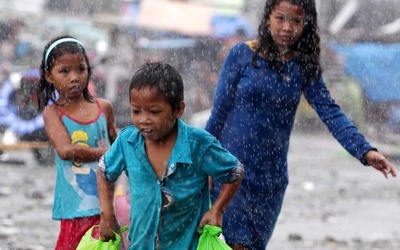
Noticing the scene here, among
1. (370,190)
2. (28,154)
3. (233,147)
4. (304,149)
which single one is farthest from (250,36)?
(233,147)

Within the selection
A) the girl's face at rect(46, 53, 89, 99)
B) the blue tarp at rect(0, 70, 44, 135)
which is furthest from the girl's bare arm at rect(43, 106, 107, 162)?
the blue tarp at rect(0, 70, 44, 135)

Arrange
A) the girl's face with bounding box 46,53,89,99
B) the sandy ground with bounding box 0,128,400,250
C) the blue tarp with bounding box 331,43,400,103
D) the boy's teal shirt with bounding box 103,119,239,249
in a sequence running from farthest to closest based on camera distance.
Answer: the blue tarp with bounding box 331,43,400,103, the sandy ground with bounding box 0,128,400,250, the girl's face with bounding box 46,53,89,99, the boy's teal shirt with bounding box 103,119,239,249

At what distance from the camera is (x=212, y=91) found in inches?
Result: 821

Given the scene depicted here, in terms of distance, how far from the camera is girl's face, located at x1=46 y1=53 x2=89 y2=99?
5.15 meters

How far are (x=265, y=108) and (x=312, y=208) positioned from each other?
5390 mm

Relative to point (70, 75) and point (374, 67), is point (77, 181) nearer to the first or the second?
point (70, 75)

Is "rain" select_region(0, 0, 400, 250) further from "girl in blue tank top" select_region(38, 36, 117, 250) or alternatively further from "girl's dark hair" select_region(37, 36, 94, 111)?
"girl's dark hair" select_region(37, 36, 94, 111)

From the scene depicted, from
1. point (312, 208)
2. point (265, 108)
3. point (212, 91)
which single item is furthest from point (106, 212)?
point (212, 91)

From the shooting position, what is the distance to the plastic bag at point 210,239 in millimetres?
4215

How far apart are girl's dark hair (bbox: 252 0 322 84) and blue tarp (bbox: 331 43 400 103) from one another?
15776 mm

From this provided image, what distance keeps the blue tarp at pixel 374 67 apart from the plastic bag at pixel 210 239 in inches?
665

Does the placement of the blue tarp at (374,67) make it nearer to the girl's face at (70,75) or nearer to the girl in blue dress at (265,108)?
the girl in blue dress at (265,108)

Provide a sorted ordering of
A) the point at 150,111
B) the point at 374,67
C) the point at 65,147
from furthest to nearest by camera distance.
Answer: the point at 374,67
the point at 65,147
the point at 150,111

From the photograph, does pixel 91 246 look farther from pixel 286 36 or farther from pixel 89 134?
pixel 286 36
